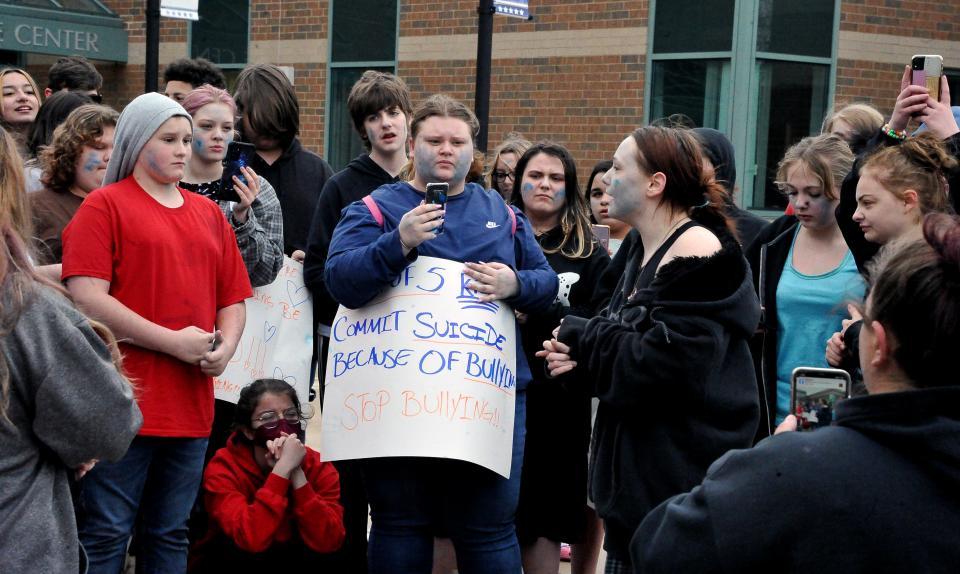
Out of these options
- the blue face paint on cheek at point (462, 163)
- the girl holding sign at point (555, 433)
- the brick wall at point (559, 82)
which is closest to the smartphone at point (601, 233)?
the girl holding sign at point (555, 433)

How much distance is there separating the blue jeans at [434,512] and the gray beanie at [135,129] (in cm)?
137

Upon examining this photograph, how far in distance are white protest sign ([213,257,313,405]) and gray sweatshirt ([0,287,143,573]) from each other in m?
2.18

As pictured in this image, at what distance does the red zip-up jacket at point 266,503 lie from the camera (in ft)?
15.3

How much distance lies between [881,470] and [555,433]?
3.08 metres

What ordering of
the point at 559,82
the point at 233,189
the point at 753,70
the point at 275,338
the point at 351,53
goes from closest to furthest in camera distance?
the point at 233,189
the point at 275,338
the point at 753,70
the point at 559,82
the point at 351,53

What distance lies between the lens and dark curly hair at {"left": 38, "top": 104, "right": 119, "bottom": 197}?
457 cm

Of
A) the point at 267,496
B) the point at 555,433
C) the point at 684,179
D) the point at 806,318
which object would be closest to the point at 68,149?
the point at 267,496

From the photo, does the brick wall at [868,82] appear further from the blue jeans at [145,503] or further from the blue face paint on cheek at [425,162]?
the blue jeans at [145,503]

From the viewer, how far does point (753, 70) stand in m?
12.1

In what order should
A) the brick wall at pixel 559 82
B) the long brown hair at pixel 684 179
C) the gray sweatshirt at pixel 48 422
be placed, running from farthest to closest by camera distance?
the brick wall at pixel 559 82, the long brown hair at pixel 684 179, the gray sweatshirt at pixel 48 422

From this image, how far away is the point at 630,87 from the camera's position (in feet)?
41.7

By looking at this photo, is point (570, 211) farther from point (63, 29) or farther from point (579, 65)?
point (63, 29)

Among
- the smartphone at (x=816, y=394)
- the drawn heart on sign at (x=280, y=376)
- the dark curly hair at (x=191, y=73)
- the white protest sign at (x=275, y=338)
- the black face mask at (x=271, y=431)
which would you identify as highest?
the dark curly hair at (x=191, y=73)

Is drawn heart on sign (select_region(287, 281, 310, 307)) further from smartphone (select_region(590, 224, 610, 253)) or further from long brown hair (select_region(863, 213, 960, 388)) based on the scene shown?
long brown hair (select_region(863, 213, 960, 388))
